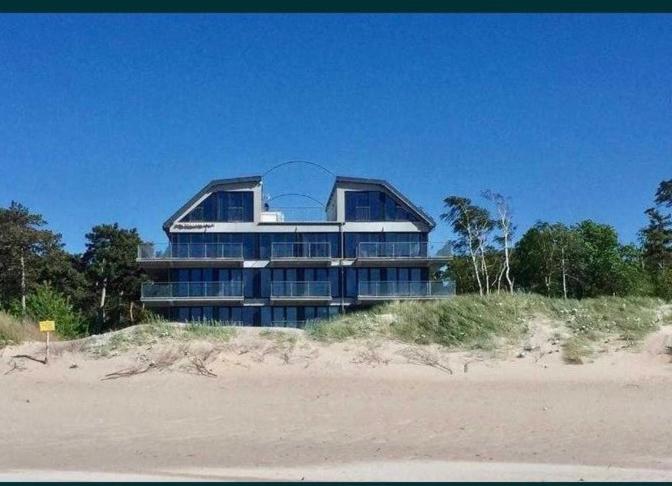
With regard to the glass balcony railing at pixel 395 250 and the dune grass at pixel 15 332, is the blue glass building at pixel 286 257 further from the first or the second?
the dune grass at pixel 15 332

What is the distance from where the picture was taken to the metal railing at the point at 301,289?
172ft

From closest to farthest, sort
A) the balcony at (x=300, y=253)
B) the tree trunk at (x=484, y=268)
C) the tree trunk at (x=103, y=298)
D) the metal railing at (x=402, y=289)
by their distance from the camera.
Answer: the metal railing at (x=402, y=289) < the balcony at (x=300, y=253) < the tree trunk at (x=484, y=268) < the tree trunk at (x=103, y=298)

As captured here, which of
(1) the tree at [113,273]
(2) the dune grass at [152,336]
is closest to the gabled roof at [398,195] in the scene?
(1) the tree at [113,273]

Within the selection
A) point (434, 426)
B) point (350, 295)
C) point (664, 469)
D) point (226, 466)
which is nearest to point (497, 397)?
point (434, 426)

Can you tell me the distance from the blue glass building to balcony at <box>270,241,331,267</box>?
70 mm

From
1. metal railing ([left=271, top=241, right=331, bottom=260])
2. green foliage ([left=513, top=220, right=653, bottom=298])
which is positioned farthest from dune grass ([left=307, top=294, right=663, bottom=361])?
green foliage ([left=513, top=220, right=653, bottom=298])

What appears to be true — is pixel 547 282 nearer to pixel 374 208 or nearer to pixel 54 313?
pixel 374 208

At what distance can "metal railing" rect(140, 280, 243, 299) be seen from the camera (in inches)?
1996

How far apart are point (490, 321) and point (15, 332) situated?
1279 cm

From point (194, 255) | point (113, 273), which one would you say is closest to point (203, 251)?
point (194, 255)

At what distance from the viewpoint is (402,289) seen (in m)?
52.4

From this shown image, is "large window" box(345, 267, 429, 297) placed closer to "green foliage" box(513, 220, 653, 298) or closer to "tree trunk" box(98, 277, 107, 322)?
"green foliage" box(513, 220, 653, 298)

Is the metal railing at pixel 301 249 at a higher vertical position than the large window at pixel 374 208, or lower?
lower

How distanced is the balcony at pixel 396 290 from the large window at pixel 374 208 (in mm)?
4964
